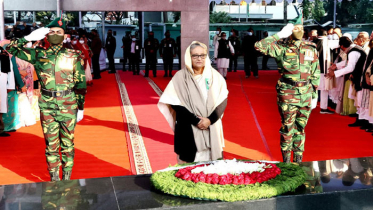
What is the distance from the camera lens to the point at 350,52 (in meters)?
9.46

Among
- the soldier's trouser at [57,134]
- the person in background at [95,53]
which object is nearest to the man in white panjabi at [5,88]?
the soldier's trouser at [57,134]

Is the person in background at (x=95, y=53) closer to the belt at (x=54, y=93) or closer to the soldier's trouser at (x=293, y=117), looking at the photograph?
the soldier's trouser at (x=293, y=117)

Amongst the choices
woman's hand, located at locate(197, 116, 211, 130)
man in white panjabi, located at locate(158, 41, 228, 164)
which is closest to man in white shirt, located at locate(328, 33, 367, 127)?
man in white panjabi, located at locate(158, 41, 228, 164)

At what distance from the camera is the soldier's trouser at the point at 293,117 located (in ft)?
20.4

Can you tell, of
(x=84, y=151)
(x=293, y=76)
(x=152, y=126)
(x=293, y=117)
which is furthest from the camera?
(x=152, y=126)

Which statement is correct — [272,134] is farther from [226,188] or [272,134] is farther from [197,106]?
[226,188]

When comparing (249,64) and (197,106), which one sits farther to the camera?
(249,64)

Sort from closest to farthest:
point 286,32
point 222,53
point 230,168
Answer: point 230,168, point 286,32, point 222,53

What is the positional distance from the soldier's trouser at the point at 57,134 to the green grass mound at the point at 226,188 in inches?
88.0

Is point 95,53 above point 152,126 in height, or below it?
above

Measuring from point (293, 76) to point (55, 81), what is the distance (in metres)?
2.69

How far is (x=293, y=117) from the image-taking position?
20.7 feet

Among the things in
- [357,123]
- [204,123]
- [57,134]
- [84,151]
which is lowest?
[84,151]

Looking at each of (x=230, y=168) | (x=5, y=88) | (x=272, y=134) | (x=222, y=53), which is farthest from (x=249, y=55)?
(x=230, y=168)
